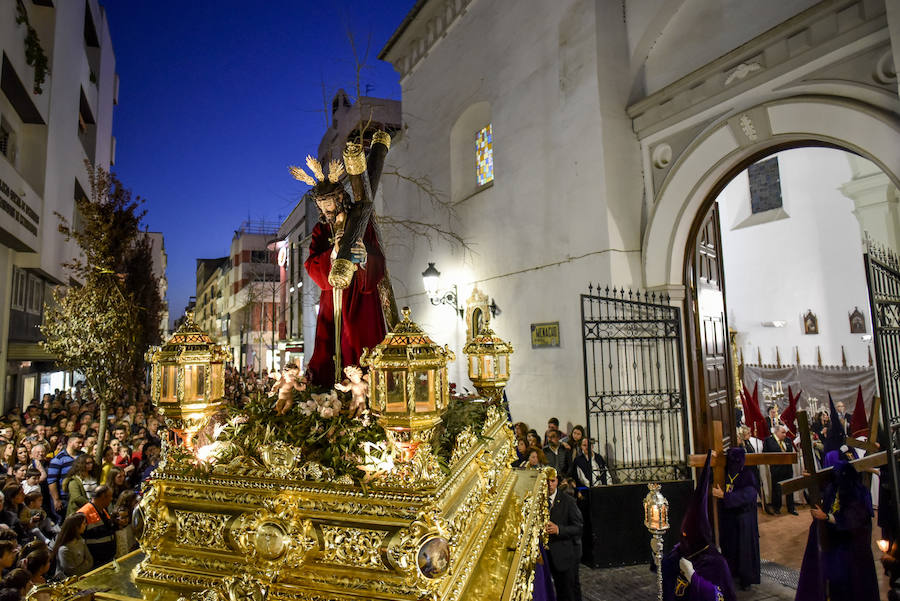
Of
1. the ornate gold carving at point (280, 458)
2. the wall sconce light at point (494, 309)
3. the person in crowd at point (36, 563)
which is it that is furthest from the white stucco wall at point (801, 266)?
the person in crowd at point (36, 563)

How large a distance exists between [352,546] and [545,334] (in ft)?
22.9

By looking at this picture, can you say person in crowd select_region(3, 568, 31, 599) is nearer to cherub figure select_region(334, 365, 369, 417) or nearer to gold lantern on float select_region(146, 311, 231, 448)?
gold lantern on float select_region(146, 311, 231, 448)

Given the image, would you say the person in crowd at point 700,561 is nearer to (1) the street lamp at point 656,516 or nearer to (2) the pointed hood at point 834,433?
(1) the street lamp at point 656,516

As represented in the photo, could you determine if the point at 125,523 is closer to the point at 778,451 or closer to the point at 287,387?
the point at 287,387

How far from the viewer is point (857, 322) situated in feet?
42.2

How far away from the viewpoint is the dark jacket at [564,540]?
4.91 m

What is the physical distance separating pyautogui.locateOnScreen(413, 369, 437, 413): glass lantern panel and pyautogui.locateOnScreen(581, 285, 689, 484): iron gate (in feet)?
15.7

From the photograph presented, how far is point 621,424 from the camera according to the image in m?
7.10

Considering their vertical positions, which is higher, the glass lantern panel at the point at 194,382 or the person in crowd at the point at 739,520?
the glass lantern panel at the point at 194,382

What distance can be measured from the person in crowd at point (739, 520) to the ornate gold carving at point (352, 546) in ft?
17.6

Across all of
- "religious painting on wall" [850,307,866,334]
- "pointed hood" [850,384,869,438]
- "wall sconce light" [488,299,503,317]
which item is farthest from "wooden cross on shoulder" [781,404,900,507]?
"religious painting on wall" [850,307,866,334]

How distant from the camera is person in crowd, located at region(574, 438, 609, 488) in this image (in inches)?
257

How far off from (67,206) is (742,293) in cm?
1982

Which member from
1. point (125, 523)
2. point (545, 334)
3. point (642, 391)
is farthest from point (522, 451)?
point (125, 523)
